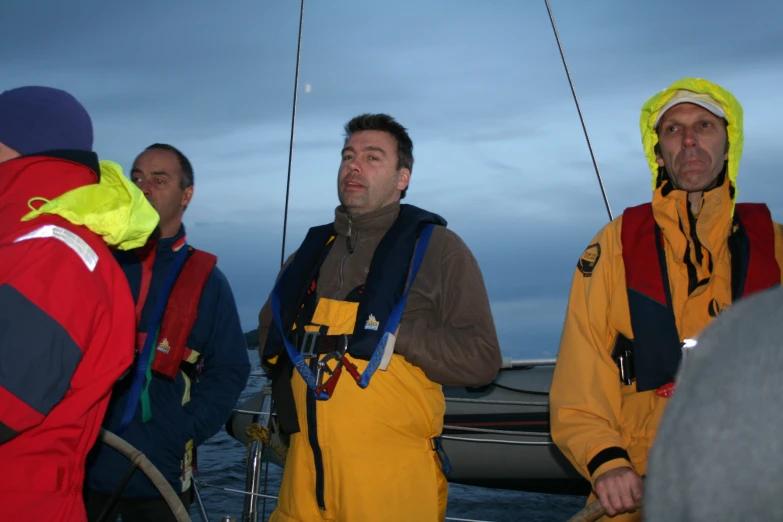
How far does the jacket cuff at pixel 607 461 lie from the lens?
2006mm

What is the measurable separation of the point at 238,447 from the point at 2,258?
1163 centimetres

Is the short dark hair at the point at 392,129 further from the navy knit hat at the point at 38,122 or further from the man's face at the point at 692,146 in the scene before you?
the navy knit hat at the point at 38,122

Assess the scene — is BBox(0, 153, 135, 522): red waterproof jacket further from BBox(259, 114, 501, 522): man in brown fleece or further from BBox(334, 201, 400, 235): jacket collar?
BBox(334, 201, 400, 235): jacket collar

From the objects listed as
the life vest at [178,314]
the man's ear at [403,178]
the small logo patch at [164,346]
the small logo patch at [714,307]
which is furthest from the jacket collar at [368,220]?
the small logo patch at [714,307]

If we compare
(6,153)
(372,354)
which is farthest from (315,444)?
(6,153)

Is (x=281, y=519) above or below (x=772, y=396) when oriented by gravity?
below

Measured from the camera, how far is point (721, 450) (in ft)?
1.88

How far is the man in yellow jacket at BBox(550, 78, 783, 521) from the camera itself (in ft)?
7.14

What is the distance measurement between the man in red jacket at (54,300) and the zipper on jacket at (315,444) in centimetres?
88

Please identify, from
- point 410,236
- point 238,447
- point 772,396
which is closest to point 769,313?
point 772,396

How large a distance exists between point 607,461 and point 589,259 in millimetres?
648

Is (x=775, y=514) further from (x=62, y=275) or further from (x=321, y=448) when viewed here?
(x=321, y=448)

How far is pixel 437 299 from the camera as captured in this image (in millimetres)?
2748

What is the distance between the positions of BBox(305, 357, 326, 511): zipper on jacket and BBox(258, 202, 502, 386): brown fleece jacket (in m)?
0.34
